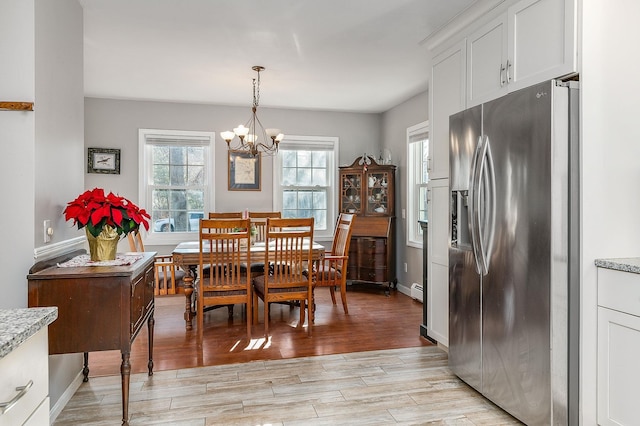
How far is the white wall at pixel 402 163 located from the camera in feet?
17.1

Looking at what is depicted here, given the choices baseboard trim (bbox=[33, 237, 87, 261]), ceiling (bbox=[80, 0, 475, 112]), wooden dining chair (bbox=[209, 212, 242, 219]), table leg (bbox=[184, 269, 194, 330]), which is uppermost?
ceiling (bbox=[80, 0, 475, 112])

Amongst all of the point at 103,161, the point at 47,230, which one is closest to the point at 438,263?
the point at 47,230

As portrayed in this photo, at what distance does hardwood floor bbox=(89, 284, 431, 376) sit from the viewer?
3.20 meters

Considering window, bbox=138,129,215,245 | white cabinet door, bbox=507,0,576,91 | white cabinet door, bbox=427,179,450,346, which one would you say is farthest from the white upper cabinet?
window, bbox=138,129,215,245

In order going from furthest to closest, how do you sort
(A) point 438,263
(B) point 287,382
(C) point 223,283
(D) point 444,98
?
1. (C) point 223,283
2. (A) point 438,263
3. (D) point 444,98
4. (B) point 287,382

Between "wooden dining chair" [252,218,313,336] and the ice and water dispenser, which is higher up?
the ice and water dispenser

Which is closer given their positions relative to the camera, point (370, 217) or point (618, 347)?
point (618, 347)

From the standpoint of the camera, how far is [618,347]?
1.89 metres

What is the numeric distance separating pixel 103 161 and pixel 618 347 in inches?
219

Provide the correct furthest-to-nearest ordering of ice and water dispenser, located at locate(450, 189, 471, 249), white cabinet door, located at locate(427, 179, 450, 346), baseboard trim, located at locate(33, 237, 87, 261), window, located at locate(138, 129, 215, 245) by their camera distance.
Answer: window, located at locate(138, 129, 215, 245) → white cabinet door, located at locate(427, 179, 450, 346) → ice and water dispenser, located at locate(450, 189, 471, 249) → baseboard trim, located at locate(33, 237, 87, 261)

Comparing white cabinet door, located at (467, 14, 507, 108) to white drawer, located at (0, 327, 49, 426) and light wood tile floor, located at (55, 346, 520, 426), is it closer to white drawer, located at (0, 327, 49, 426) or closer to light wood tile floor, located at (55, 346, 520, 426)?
light wood tile floor, located at (55, 346, 520, 426)

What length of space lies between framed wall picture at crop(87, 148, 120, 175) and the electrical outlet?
340 cm

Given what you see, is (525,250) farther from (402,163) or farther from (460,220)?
(402,163)

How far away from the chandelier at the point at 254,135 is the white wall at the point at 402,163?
5.60ft
